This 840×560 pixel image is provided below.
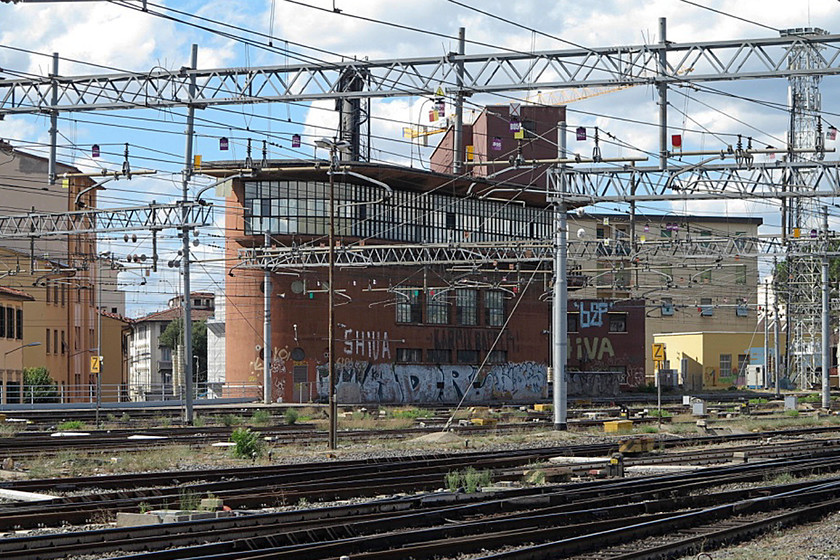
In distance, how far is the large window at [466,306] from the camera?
233ft

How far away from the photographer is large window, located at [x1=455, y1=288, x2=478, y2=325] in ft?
233

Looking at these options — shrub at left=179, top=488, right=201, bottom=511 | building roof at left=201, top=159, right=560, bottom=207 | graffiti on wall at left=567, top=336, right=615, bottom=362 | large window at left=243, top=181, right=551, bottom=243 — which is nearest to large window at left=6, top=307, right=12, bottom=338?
building roof at left=201, top=159, right=560, bottom=207

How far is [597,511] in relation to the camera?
626 inches

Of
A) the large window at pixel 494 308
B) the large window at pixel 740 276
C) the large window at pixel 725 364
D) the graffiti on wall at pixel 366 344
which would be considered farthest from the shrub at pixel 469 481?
the large window at pixel 740 276

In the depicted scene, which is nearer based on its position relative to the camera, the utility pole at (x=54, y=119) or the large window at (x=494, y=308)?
the utility pole at (x=54, y=119)

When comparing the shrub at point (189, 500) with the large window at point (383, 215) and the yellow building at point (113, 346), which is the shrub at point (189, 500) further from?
the yellow building at point (113, 346)

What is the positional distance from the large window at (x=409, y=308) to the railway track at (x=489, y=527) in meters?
47.0

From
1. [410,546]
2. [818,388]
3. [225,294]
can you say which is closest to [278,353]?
[225,294]

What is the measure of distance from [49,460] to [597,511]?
1490cm

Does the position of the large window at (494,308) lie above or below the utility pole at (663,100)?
below

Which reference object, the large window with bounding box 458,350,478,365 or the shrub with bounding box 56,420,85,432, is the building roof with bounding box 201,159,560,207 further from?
the shrub with bounding box 56,420,85,432

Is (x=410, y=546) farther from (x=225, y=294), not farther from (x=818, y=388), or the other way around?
(x=818, y=388)

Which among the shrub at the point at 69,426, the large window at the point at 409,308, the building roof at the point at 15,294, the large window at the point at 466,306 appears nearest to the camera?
the shrub at the point at 69,426

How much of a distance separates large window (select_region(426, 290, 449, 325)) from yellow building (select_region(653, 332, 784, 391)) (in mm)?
31494
